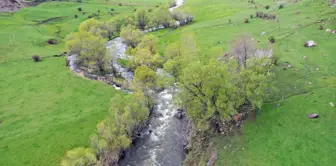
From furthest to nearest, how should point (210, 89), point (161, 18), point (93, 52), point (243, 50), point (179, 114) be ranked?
point (161, 18)
point (93, 52)
point (179, 114)
point (243, 50)
point (210, 89)

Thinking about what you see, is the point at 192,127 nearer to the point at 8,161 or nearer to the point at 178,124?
the point at 178,124

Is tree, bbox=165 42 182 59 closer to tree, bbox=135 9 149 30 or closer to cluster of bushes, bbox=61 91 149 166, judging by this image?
cluster of bushes, bbox=61 91 149 166

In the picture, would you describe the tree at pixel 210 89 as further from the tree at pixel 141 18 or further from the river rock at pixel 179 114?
the tree at pixel 141 18

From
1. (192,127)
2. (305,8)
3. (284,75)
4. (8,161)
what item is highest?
(305,8)

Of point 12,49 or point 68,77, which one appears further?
point 12,49

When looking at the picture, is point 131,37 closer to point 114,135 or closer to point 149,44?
point 149,44

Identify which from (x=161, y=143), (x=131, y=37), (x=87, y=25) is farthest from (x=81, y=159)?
(x=87, y=25)

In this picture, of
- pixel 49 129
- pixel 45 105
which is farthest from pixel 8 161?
pixel 45 105

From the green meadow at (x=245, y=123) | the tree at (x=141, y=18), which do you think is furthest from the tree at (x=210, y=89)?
the tree at (x=141, y=18)
